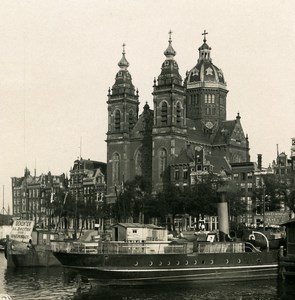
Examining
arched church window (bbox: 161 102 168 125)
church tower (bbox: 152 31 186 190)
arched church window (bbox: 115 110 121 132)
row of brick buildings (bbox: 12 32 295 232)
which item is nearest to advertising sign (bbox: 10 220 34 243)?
row of brick buildings (bbox: 12 32 295 232)

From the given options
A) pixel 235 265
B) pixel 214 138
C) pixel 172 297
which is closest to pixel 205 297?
pixel 172 297

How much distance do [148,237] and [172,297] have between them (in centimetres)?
1256

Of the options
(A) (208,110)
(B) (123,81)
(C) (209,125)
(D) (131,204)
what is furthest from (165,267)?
(A) (208,110)

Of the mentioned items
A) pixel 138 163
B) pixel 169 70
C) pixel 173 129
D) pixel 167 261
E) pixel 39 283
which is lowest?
pixel 39 283

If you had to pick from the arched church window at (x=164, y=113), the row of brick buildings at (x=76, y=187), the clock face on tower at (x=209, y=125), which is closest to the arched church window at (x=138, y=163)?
the arched church window at (x=164, y=113)

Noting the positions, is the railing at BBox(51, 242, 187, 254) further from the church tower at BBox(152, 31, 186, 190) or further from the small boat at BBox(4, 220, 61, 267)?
the church tower at BBox(152, 31, 186, 190)

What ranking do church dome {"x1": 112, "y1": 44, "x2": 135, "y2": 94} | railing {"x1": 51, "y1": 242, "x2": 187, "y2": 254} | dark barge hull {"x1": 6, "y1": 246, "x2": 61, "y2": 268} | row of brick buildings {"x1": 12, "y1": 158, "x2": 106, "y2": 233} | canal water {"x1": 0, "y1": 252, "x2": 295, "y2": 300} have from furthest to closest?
row of brick buildings {"x1": 12, "y1": 158, "x2": 106, "y2": 233} → church dome {"x1": 112, "y1": 44, "x2": 135, "y2": 94} → dark barge hull {"x1": 6, "y1": 246, "x2": 61, "y2": 268} → railing {"x1": 51, "y1": 242, "x2": 187, "y2": 254} → canal water {"x1": 0, "y1": 252, "x2": 295, "y2": 300}

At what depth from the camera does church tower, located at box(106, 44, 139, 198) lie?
512ft

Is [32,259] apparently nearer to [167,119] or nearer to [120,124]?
[167,119]

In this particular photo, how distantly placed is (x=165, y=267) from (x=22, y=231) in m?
28.2

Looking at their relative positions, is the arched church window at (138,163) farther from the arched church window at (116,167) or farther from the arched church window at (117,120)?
the arched church window at (117,120)

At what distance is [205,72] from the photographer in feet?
559

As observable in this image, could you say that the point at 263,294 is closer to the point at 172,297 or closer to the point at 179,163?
the point at 172,297

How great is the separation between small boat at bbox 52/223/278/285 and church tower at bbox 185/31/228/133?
109 meters
